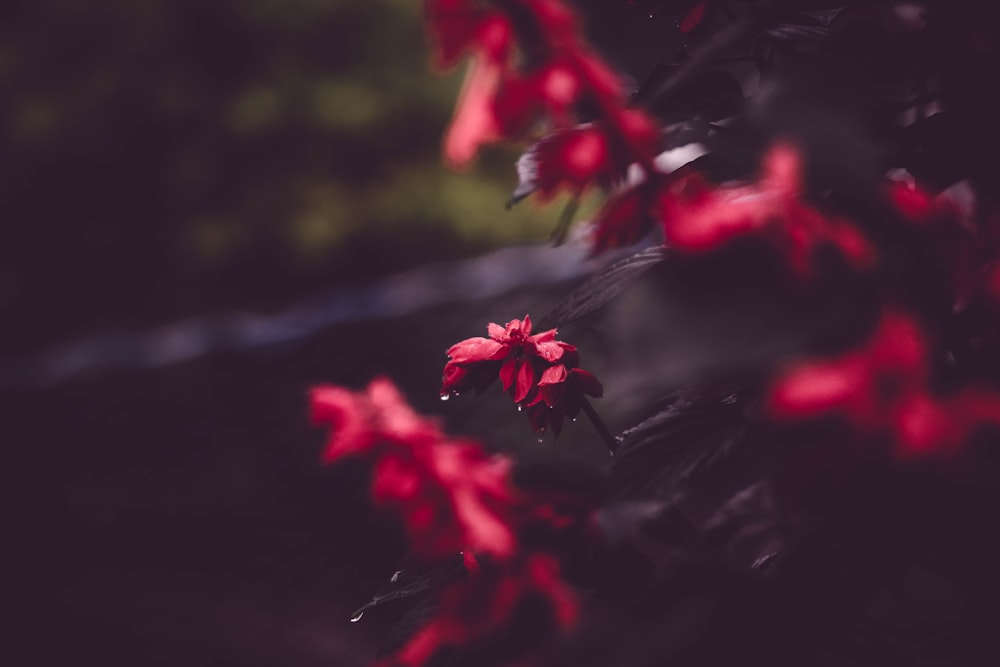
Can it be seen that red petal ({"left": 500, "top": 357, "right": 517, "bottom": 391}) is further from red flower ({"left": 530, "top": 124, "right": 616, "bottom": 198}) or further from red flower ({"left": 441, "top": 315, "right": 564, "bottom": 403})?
red flower ({"left": 530, "top": 124, "right": 616, "bottom": 198})

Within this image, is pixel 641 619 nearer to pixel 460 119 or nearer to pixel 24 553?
pixel 460 119

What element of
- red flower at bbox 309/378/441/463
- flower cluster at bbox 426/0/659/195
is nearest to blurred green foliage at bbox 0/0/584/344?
red flower at bbox 309/378/441/463

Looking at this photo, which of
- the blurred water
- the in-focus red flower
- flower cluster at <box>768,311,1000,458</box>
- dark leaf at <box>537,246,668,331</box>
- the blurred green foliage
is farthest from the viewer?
the blurred green foliage

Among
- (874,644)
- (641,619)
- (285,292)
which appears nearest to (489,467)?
(641,619)

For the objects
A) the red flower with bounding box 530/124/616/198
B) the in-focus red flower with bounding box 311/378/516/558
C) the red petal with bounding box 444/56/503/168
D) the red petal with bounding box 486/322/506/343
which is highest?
the red petal with bounding box 444/56/503/168

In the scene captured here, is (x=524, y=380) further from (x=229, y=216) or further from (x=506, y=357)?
(x=229, y=216)

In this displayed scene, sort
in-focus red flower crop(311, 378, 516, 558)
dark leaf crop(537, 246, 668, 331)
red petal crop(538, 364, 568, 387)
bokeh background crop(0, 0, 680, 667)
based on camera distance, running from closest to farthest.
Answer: in-focus red flower crop(311, 378, 516, 558)
dark leaf crop(537, 246, 668, 331)
red petal crop(538, 364, 568, 387)
bokeh background crop(0, 0, 680, 667)

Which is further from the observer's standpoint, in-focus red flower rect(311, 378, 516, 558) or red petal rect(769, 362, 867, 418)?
in-focus red flower rect(311, 378, 516, 558)
